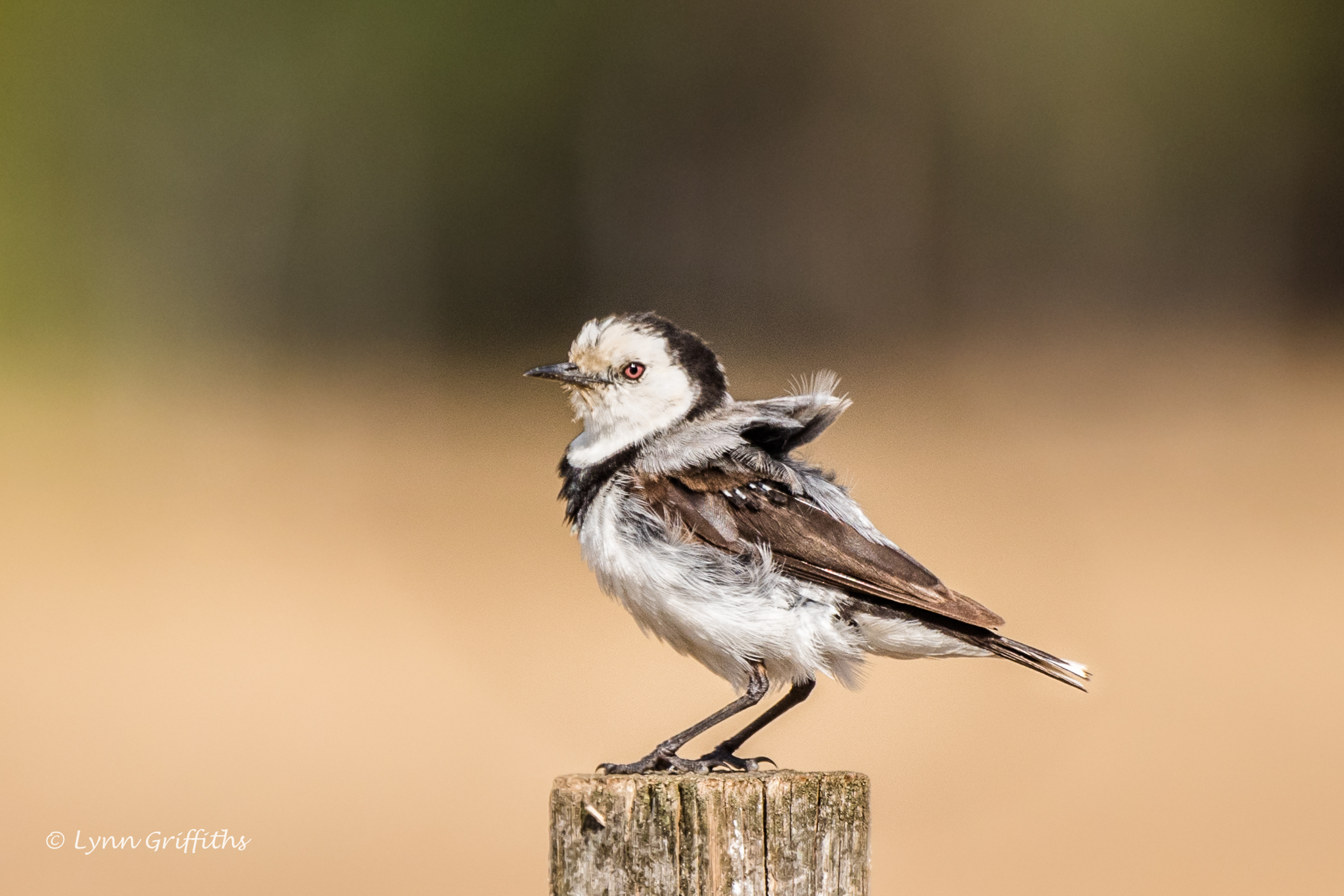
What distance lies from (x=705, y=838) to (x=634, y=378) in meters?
1.70

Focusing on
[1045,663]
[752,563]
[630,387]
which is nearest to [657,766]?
[752,563]

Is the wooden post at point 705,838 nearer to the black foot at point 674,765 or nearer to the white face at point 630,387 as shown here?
the black foot at point 674,765

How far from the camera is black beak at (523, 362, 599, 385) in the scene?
402 centimetres

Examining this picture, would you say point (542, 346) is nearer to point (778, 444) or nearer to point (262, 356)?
point (262, 356)

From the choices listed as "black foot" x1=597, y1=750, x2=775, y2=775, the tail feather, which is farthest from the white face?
the tail feather

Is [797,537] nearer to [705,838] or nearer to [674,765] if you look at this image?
[674,765]

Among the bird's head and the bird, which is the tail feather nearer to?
the bird

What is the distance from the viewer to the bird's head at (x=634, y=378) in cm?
398

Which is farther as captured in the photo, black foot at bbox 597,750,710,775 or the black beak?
the black beak

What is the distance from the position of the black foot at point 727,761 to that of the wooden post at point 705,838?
2.59ft

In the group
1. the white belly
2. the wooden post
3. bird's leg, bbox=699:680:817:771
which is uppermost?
the white belly

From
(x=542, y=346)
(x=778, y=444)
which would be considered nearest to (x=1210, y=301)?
(x=542, y=346)

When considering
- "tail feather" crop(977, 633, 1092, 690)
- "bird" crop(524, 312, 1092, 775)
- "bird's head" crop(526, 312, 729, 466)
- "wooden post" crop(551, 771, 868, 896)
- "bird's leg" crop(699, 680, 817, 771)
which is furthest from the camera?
"bird's head" crop(526, 312, 729, 466)

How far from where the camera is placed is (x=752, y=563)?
349cm
